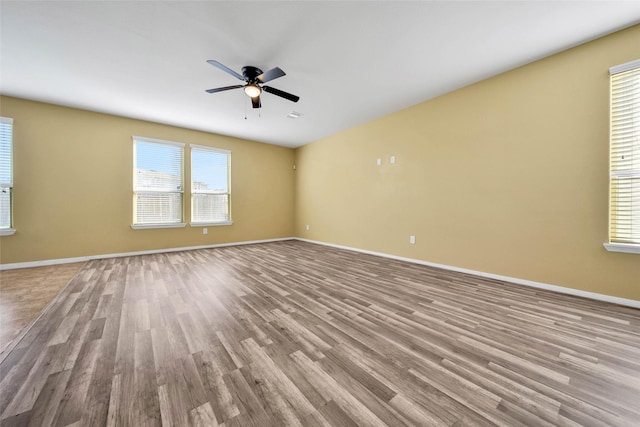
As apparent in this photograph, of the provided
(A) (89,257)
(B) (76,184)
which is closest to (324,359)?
(A) (89,257)

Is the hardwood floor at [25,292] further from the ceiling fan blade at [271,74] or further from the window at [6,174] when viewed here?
the ceiling fan blade at [271,74]

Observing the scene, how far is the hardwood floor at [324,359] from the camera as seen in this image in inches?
43.0

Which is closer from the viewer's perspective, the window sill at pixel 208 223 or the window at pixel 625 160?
the window at pixel 625 160

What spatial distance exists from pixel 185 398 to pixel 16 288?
11.4 ft

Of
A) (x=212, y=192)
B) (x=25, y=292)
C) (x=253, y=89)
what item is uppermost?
(x=253, y=89)

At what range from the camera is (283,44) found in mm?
2498

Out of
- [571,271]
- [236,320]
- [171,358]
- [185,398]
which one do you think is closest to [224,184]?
[236,320]

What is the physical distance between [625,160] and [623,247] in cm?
91

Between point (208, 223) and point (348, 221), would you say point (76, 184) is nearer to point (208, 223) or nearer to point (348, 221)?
point (208, 223)

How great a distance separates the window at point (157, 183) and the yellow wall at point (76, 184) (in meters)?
0.13

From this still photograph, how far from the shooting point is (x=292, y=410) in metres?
1.10

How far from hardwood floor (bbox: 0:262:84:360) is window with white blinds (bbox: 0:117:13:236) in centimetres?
83

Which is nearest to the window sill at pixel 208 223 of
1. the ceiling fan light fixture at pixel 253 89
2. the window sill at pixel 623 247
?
the ceiling fan light fixture at pixel 253 89

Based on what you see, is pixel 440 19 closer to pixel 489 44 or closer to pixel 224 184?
pixel 489 44
